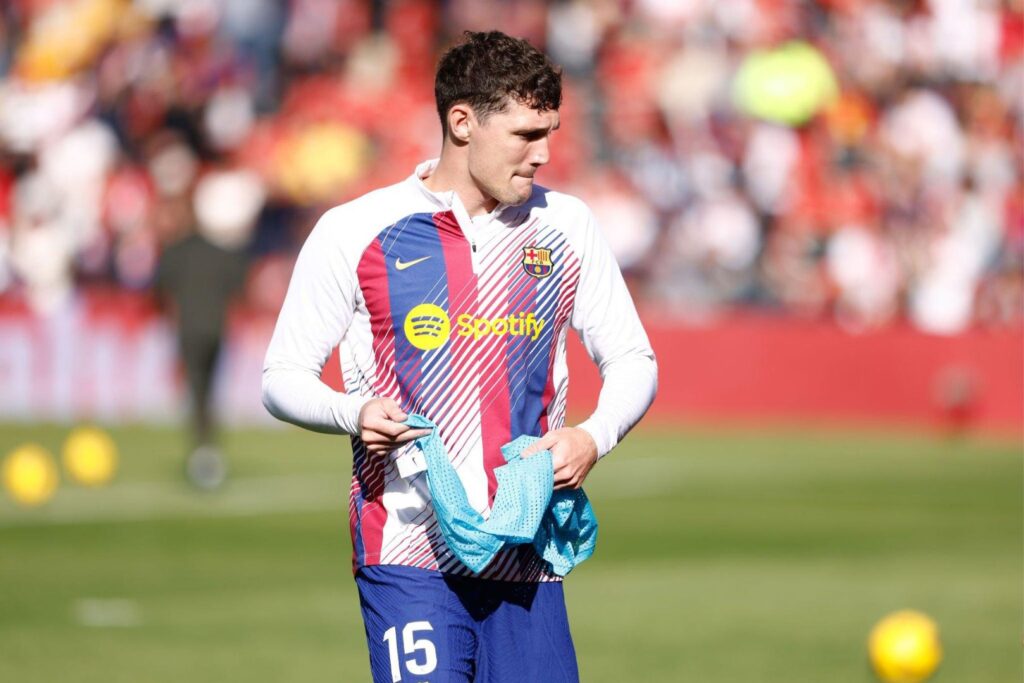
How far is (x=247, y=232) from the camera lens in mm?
26219

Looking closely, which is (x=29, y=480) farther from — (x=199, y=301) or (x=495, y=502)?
(x=495, y=502)

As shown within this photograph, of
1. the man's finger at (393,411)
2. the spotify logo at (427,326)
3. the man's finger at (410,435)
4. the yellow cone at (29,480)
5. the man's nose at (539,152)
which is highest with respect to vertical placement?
the yellow cone at (29,480)

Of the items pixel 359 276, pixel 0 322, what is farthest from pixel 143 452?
pixel 359 276

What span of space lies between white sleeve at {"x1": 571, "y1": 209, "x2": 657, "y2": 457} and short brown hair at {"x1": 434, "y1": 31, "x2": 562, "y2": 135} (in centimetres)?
52

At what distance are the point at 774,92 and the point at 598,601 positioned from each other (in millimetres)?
15024

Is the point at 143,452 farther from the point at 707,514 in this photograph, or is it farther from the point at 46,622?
the point at 46,622

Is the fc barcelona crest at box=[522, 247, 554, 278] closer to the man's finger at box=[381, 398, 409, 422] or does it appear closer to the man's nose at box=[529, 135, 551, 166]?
the man's nose at box=[529, 135, 551, 166]

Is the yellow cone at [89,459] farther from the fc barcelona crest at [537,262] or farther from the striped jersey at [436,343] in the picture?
the fc barcelona crest at [537,262]

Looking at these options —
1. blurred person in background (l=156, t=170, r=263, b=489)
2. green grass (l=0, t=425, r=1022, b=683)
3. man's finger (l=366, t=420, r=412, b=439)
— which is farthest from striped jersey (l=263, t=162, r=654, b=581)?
blurred person in background (l=156, t=170, r=263, b=489)

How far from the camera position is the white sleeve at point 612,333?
5.37m

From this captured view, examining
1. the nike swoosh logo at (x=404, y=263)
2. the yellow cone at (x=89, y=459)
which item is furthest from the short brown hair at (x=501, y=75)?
the yellow cone at (x=89, y=459)

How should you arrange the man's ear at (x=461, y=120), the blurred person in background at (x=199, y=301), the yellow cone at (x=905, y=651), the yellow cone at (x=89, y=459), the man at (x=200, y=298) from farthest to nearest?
the man at (x=200, y=298) < the yellow cone at (x=89, y=459) < the blurred person in background at (x=199, y=301) < the yellow cone at (x=905, y=651) < the man's ear at (x=461, y=120)

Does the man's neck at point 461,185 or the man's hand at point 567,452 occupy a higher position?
the man's neck at point 461,185

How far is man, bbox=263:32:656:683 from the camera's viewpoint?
5211 mm
